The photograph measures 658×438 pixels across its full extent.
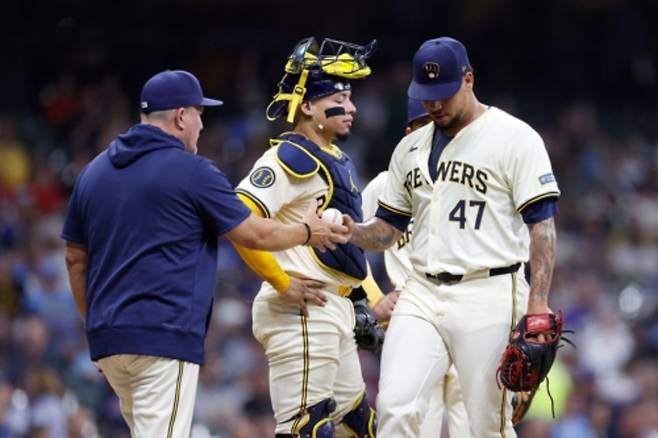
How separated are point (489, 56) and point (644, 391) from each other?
5860 mm

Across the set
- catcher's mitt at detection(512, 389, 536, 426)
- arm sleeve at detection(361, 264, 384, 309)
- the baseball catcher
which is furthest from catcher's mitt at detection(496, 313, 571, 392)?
arm sleeve at detection(361, 264, 384, 309)

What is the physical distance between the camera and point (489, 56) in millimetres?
17094

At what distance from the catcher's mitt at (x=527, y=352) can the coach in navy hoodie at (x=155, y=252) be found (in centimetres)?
121

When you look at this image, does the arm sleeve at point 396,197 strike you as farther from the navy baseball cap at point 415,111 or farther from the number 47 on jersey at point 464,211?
the navy baseball cap at point 415,111

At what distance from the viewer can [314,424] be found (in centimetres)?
696

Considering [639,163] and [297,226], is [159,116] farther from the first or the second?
[639,163]

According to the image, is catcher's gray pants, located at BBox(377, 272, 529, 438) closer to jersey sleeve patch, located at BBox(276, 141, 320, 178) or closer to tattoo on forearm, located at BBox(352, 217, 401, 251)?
tattoo on forearm, located at BBox(352, 217, 401, 251)

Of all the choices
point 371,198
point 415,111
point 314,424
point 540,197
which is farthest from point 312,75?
point 314,424

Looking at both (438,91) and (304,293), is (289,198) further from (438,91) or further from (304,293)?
(438,91)

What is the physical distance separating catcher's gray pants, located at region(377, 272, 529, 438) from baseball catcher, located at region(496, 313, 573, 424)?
0.11m

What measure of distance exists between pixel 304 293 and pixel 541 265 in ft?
4.04

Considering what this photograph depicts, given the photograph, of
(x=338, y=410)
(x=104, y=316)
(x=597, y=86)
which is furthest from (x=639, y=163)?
(x=104, y=316)

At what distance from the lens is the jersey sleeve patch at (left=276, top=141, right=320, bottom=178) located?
7.01 m

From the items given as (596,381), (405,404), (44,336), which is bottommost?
(596,381)
